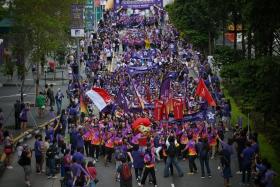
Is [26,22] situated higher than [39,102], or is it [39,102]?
[26,22]

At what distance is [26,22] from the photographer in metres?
35.9

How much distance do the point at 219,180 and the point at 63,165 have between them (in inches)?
221

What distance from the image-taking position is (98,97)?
30.4 meters

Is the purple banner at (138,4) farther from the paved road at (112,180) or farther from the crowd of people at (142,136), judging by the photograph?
the paved road at (112,180)

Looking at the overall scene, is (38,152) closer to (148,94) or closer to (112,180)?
(112,180)

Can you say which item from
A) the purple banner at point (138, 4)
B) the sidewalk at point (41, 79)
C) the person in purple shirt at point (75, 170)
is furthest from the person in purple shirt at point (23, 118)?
the purple banner at point (138, 4)

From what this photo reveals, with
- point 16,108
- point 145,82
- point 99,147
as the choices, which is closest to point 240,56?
point 145,82

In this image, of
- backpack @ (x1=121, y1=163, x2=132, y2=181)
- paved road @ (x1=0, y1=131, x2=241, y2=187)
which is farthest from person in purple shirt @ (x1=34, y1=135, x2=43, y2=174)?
backpack @ (x1=121, y1=163, x2=132, y2=181)

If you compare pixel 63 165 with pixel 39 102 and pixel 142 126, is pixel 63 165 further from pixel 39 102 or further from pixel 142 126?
pixel 39 102

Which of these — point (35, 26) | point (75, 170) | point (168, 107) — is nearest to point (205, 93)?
point (168, 107)

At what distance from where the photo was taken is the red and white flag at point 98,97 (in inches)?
1188

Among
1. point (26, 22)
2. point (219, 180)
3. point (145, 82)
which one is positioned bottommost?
point (219, 180)

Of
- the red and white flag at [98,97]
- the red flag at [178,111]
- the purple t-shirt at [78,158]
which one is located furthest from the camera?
the red and white flag at [98,97]

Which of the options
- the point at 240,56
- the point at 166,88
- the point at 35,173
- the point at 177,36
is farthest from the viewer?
the point at 177,36
